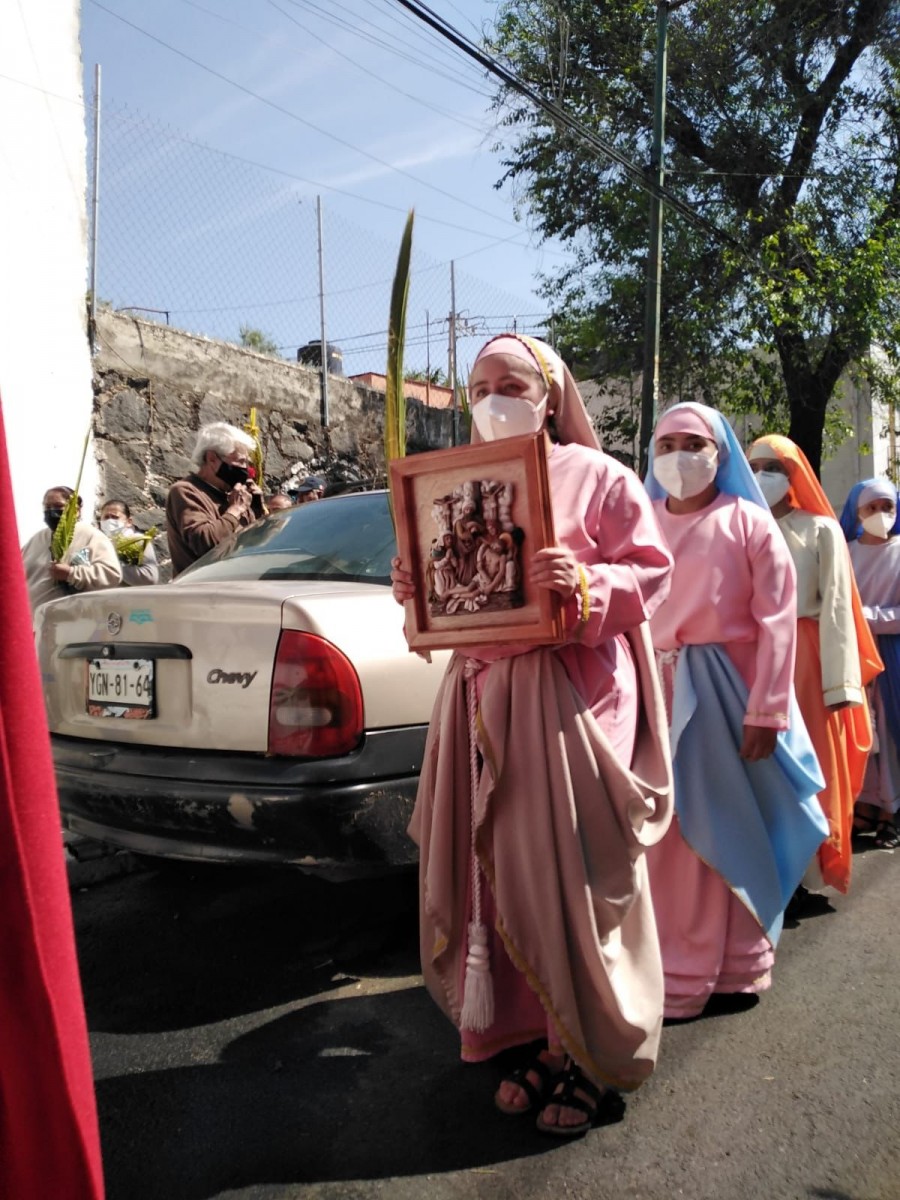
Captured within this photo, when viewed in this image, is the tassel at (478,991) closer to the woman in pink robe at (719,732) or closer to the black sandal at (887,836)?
the woman in pink robe at (719,732)

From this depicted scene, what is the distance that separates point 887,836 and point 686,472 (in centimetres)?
287

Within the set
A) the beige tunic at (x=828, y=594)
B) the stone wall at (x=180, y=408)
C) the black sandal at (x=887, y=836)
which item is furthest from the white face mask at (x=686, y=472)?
the stone wall at (x=180, y=408)

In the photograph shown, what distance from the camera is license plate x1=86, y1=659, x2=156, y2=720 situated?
3.39 m

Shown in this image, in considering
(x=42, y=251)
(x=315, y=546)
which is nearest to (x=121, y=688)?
(x=315, y=546)

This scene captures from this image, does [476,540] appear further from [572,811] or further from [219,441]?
[219,441]

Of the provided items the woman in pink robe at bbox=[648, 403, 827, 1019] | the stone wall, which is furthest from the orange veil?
the stone wall

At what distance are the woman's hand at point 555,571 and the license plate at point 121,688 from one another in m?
1.55

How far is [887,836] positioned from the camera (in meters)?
5.43

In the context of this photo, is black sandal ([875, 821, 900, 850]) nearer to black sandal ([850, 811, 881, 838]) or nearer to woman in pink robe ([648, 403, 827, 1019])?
black sandal ([850, 811, 881, 838])

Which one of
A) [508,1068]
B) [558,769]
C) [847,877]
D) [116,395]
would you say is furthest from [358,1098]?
[116,395]

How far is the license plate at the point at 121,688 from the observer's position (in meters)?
3.39

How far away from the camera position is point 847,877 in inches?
164

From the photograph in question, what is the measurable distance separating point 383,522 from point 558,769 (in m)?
1.88

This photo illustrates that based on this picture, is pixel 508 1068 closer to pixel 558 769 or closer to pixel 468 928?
pixel 468 928
